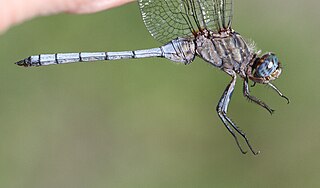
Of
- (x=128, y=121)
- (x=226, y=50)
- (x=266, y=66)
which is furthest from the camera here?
(x=128, y=121)

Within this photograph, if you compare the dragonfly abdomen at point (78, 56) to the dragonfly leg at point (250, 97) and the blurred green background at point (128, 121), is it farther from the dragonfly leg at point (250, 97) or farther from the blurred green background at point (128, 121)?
the blurred green background at point (128, 121)

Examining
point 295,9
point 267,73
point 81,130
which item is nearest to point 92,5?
point 267,73

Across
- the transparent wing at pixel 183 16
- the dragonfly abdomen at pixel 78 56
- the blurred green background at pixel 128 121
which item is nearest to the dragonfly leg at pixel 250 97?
the transparent wing at pixel 183 16

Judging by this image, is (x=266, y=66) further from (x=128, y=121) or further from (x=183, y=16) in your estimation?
(x=128, y=121)

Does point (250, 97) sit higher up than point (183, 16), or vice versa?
point (183, 16)

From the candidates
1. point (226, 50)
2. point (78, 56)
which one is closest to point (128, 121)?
point (78, 56)

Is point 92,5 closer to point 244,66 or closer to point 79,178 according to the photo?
point 244,66

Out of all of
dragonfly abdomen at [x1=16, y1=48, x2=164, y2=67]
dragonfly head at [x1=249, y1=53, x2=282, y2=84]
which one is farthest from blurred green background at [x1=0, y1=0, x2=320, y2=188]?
dragonfly head at [x1=249, y1=53, x2=282, y2=84]
